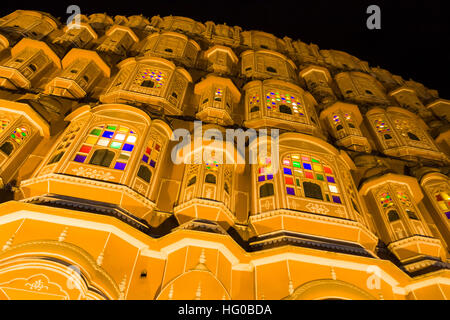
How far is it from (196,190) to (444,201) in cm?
1060

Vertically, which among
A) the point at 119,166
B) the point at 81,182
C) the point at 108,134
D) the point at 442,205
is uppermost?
the point at 108,134

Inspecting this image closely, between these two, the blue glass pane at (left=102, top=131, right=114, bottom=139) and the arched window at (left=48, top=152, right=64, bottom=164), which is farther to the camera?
the blue glass pane at (left=102, top=131, right=114, bottom=139)

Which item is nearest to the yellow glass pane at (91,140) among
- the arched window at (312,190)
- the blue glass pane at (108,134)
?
the blue glass pane at (108,134)

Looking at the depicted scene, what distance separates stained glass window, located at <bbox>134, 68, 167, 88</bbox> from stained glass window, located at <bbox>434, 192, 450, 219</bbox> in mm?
13972

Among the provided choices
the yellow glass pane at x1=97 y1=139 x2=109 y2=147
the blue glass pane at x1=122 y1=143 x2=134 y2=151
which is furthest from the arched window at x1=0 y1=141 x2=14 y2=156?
the blue glass pane at x1=122 y1=143 x2=134 y2=151

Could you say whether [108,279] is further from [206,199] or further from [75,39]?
[75,39]

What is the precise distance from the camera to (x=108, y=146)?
1146 centimetres

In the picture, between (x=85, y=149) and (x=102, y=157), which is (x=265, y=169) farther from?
(x=85, y=149)

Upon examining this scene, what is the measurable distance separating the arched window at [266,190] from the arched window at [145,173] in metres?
3.95

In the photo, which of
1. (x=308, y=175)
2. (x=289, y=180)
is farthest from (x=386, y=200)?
(x=289, y=180)

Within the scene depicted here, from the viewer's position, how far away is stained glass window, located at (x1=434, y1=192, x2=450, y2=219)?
13.6 m

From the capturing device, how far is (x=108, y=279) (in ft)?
26.2

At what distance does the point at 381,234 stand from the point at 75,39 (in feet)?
69.1

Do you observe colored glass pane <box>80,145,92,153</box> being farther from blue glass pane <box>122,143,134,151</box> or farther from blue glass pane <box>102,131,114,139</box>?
blue glass pane <box>122,143,134,151</box>
